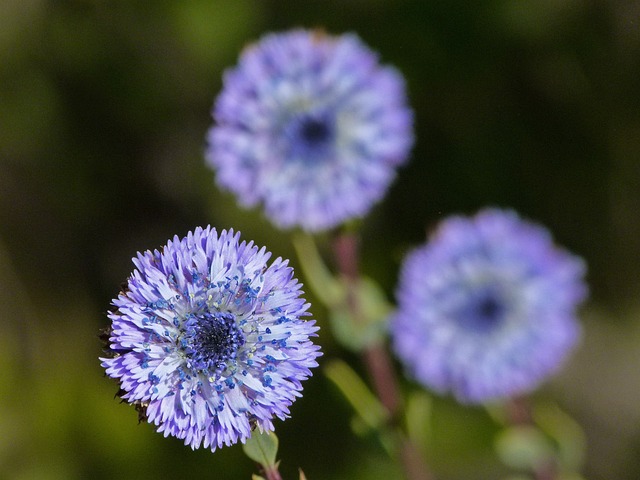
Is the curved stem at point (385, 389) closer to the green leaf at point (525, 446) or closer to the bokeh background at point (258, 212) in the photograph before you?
the green leaf at point (525, 446)

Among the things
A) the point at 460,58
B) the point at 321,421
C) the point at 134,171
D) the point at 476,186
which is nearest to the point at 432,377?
the point at 321,421

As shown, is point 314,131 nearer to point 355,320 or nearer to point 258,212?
point 355,320

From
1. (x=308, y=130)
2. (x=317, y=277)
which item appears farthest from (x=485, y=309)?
(x=308, y=130)

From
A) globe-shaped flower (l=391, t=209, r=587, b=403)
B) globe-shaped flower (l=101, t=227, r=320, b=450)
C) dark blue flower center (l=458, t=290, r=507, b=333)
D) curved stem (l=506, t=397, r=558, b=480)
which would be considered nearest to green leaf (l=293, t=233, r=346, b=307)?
globe-shaped flower (l=391, t=209, r=587, b=403)

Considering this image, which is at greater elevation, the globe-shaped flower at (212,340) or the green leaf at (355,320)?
the green leaf at (355,320)

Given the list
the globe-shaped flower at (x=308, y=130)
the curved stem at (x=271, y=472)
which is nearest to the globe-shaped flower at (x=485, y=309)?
the globe-shaped flower at (x=308, y=130)

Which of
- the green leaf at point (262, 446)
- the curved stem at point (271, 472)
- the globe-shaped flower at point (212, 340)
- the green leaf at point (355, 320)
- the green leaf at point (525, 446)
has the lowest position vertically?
the green leaf at point (525, 446)

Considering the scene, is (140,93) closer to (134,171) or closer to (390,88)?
(134,171)

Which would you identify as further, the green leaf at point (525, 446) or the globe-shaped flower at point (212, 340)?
the green leaf at point (525, 446)
